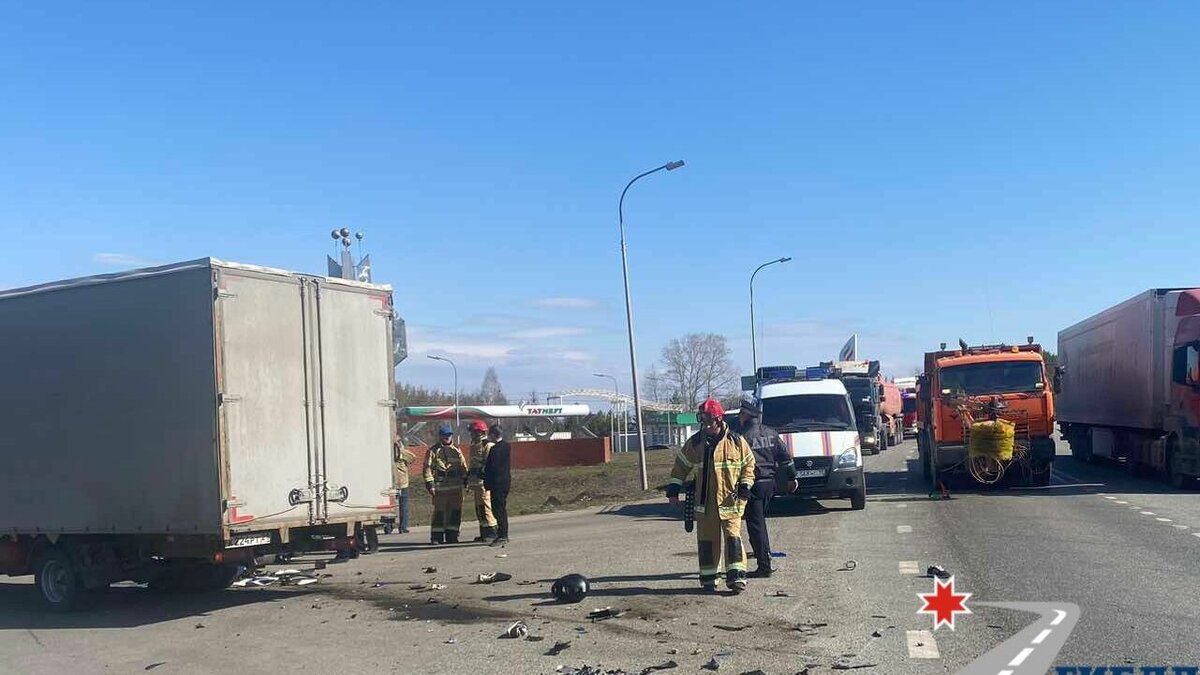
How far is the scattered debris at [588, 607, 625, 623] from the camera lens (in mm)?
9367

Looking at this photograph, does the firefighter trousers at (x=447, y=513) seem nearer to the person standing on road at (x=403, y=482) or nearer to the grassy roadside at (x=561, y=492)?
the person standing on road at (x=403, y=482)

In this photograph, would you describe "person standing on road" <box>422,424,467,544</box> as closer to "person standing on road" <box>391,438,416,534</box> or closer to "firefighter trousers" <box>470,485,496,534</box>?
"firefighter trousers" <box>470,485,496,534</box>

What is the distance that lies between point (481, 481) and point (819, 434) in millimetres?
5757

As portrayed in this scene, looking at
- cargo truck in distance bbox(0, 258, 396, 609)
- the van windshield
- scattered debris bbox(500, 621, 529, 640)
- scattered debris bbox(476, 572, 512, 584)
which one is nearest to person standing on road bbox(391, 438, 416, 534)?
cargo truck in distance bbox(0, 258, 396, 609)

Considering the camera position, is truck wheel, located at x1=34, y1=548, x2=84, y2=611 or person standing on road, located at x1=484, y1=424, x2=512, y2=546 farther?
person standing on road, located at x1=484, y1=424, x2=512, y2=546

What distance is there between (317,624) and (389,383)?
131 inches

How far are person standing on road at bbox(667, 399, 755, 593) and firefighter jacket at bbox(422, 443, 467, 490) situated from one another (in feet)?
21.0

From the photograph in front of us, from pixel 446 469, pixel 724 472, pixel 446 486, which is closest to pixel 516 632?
pixel 724 472

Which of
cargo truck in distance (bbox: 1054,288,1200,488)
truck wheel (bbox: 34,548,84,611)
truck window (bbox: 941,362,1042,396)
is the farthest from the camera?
truck window (bbox: 941,362,1042,396)

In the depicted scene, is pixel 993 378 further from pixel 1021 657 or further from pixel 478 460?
pixel 1021 657

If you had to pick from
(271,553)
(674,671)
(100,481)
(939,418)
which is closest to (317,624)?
(271,553)

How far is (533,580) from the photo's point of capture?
38.4 ft

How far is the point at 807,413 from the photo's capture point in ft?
62.7

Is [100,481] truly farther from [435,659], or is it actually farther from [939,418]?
[939,418]
